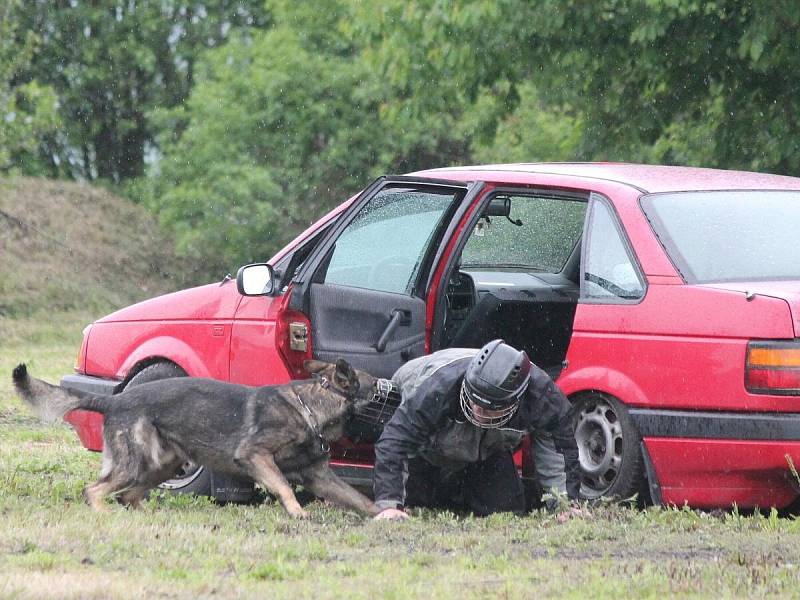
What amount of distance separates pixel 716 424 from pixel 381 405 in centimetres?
176

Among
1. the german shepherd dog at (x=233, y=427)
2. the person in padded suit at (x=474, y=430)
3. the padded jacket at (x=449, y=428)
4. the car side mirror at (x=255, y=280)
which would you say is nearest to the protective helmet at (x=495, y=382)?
the person in padded suit at (x=474, y=430)

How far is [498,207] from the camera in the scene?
7.64 metres

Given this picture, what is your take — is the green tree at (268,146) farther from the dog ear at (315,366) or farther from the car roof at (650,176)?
the dog ear at (315,366)

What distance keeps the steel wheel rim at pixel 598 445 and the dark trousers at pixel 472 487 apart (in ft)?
1.23

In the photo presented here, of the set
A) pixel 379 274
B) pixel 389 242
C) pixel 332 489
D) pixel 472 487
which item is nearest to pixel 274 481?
pixel 332 489

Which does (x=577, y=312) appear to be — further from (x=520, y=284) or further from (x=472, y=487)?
(x=520, y=284)

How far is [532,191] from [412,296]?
0.86 m

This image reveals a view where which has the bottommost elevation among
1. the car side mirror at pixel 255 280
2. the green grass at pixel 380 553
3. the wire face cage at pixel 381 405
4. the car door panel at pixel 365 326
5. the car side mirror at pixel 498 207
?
the green grass at pixel 380 553

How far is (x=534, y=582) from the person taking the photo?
16.0 ft

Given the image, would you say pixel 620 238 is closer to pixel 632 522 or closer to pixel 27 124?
pixel 632 522

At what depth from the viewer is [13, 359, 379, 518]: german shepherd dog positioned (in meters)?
6.85

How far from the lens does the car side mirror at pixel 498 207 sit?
755 cm

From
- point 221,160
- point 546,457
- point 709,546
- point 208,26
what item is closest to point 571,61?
point 546,457

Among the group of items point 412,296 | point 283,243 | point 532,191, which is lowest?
point 283,243
